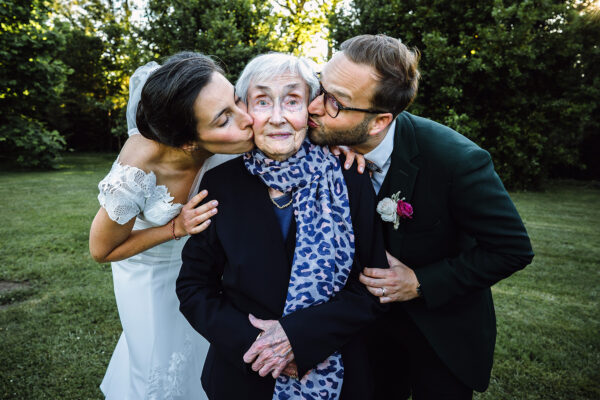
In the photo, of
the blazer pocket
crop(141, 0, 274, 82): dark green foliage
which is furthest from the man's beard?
crop(141, 0, 274, 82): dark green foliage

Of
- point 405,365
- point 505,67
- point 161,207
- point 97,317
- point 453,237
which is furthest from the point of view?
point 505,67

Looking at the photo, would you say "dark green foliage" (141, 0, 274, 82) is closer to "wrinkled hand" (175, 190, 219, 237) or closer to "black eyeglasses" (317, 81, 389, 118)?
"black eyeglasses" (317, 81, 389, 118)

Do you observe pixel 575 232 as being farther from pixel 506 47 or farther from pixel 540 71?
pixel 540 71

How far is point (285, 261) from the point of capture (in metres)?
1.95

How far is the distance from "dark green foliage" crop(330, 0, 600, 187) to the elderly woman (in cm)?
1299

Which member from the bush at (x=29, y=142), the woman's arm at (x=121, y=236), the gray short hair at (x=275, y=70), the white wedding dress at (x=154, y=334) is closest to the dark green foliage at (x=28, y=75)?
the bush at (x=29, y=142)

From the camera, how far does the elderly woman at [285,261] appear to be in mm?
1861

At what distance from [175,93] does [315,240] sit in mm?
1107

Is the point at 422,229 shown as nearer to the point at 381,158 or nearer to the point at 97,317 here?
the point at 381,158

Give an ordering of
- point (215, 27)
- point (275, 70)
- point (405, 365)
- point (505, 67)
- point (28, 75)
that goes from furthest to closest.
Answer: point (28, 75)
point (505, 67)
point (215, 27)
point (405, 365)
point (275, 70)

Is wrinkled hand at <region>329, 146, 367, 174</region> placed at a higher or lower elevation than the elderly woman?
higher

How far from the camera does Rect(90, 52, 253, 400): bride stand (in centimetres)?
210

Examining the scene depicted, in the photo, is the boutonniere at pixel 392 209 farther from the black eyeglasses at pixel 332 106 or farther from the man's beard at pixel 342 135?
the black eyeglasses at pixel 332 106

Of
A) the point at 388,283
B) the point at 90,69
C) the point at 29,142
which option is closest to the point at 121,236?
the point at 388,283
